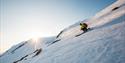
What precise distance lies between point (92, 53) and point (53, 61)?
6419mm

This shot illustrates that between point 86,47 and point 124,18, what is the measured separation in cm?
1279

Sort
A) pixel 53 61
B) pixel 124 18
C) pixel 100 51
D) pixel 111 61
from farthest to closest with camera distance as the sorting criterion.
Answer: pixel 124 18, pixel 53 61, pixel 100 51, pixel 111 61

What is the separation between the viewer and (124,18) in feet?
113

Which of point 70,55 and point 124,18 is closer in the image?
point 70,55

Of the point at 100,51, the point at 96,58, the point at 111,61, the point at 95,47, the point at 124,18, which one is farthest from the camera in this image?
the point at 124,18

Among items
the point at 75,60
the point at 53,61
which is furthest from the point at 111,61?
the point at 53,61

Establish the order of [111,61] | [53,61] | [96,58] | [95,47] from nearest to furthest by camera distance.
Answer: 1. [111,61]
2. [96,58]
3. [95,47]
4. [53,61]

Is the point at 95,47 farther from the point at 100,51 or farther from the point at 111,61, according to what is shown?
the point at 111,61

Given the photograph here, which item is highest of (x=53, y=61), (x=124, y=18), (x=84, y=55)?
(x=124, y=18)

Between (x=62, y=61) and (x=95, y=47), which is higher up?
(x=95, y=47)

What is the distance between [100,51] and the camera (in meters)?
22.7

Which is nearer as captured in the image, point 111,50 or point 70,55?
point 111,50

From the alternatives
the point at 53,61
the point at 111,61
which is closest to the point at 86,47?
the point at 53,61

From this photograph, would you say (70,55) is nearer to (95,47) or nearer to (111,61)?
(95,47)
